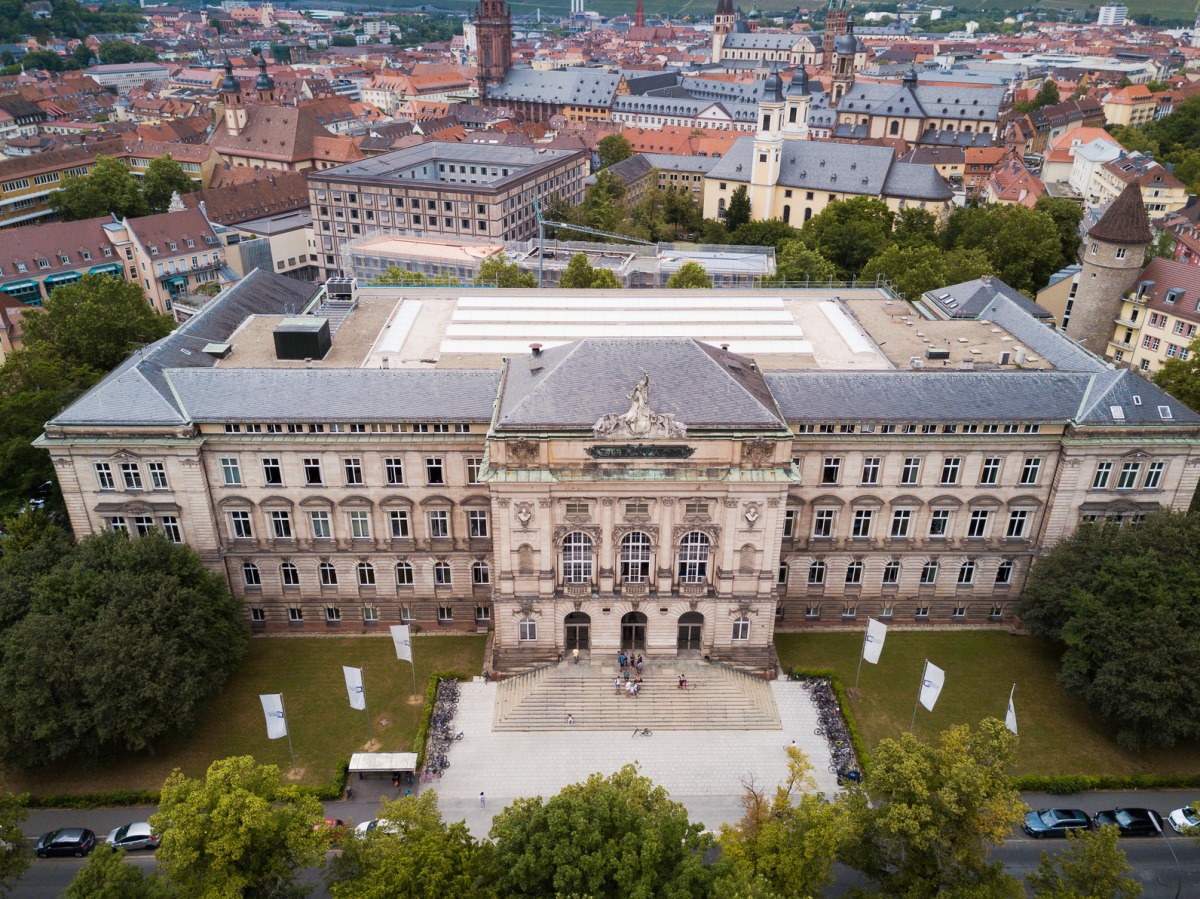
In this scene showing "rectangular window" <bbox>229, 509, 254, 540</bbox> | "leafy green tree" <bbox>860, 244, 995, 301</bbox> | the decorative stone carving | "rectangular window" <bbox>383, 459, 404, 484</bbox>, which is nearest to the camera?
the decorative stone carving

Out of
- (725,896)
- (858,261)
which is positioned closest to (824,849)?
(725,896)

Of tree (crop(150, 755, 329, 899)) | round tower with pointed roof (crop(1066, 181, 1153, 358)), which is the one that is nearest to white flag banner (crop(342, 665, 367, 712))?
tree (crop(150, 755, 329, 899))

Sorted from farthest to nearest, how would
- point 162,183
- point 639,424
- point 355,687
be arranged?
point 162,183 → point 355,687 → point 639,424

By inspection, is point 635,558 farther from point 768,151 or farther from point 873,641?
point 768,151

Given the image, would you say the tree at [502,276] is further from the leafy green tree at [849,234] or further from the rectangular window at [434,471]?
the rectangular window at [434,471]

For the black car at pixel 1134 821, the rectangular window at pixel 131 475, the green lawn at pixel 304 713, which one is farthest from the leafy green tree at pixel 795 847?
the rectangular window at pixel 131 475

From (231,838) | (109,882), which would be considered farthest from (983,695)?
(109,882)

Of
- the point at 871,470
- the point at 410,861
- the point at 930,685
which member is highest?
the point at 871,470

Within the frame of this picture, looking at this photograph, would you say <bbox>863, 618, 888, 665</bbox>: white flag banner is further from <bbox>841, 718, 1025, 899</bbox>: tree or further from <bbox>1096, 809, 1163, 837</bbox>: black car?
<bbox>1096, 809, 1163, 837</bbox>: black car
